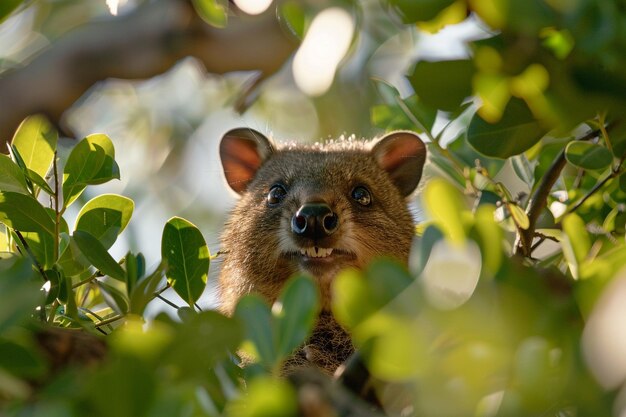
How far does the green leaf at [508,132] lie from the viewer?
1779mm

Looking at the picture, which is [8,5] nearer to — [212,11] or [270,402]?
[212,11]

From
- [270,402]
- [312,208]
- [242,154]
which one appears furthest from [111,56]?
[270,402]

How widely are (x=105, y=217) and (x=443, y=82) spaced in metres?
1.12

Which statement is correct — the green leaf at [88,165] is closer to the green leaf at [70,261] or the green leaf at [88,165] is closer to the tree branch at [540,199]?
the green leaf at [70,261]

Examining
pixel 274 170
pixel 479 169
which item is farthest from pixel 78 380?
pixel 274 170

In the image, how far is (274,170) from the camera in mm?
4965

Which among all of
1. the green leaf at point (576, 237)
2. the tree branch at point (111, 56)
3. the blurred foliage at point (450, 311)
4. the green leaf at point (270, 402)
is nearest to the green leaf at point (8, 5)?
the blurred foliage at point (450, 311)

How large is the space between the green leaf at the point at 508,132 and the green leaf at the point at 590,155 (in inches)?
13.3

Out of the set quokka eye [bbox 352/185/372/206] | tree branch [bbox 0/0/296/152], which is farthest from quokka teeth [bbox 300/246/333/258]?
tree branch [bbox 0/0/296/152]

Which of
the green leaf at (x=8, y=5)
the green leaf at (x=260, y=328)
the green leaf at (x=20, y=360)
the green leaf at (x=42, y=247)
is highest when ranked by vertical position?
the green leaf at (x=8, y=5)

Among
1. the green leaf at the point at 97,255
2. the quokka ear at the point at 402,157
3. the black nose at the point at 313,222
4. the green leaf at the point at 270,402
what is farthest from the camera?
the quokka ear at the point at 402,157

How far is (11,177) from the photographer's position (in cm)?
212

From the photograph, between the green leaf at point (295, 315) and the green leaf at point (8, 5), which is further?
the green leaf at point (8, 5)

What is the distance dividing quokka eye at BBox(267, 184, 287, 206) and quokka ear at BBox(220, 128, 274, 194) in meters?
0.56
